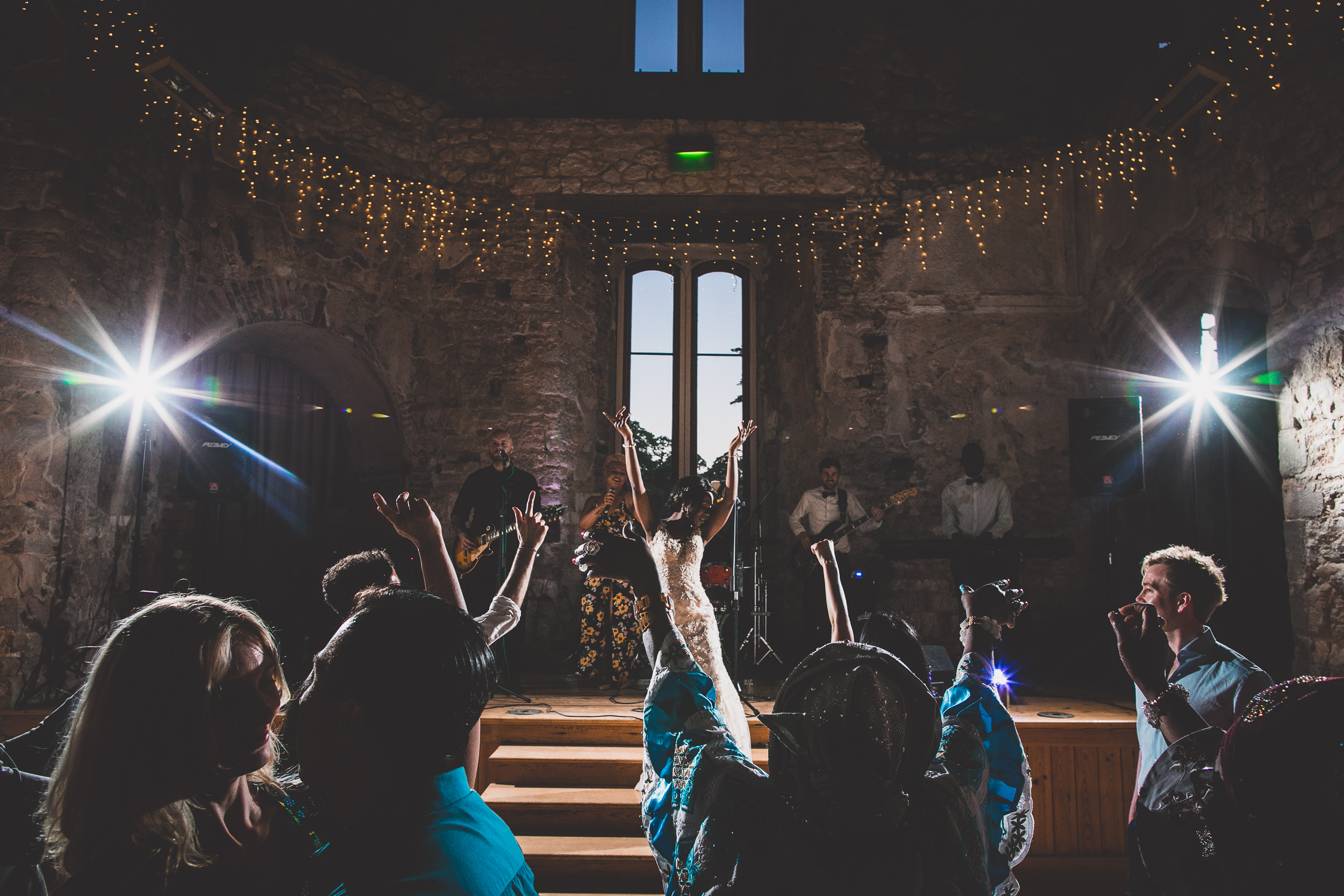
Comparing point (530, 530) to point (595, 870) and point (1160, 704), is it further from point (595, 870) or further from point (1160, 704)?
point (595, 870)

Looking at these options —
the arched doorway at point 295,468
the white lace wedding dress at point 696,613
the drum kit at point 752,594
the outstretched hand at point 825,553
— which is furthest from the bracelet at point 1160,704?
the arched doorway at point 295,468

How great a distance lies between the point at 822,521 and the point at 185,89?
16.4 feet

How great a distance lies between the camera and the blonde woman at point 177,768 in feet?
2.97

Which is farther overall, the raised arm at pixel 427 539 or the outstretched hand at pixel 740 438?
the outstretched hand at pixel 740 438

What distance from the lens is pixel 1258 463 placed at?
5.05 metres

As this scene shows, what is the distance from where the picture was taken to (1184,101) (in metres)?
4.97

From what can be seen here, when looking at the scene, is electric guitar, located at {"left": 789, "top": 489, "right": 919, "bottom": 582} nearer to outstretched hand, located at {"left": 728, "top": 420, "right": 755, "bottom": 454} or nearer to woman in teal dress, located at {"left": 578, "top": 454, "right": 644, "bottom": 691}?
woman in teal dress, located at {"left": 578, "top": 454, "right": 644, "bottom": 691}

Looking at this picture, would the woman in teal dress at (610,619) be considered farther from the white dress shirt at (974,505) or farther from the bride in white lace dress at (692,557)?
the white dress shirt at (974,505)

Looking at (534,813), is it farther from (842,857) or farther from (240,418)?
(240,418)

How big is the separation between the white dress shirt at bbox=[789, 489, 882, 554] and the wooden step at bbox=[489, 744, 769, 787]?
93.1 inches

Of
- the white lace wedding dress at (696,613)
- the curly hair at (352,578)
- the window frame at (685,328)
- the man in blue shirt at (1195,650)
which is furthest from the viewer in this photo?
the window frame at (685,328)

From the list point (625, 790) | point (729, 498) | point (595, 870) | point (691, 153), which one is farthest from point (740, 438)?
point (691, 153)

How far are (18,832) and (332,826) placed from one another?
1.19ft

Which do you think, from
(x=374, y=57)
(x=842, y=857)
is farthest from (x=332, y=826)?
(x=374, y=57)
